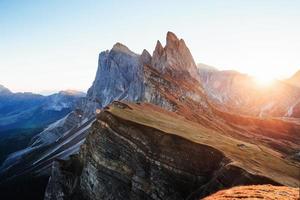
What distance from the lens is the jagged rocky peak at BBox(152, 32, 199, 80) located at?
5369 inches

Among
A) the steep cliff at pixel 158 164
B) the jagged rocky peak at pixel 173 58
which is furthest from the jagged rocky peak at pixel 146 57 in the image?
the steep cliff at pixel 158 164

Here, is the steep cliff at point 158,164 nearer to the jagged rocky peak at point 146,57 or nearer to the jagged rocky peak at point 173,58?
the jagged rocky peak at point 173,58

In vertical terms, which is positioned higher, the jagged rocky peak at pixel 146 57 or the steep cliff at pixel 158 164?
the jagged rocky peak at pixel 146 57

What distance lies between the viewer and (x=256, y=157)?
45719 mm

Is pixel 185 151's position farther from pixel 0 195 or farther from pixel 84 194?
pixel 0 195

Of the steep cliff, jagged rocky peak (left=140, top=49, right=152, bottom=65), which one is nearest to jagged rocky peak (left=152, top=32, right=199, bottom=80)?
jagged rocky peak (left=140, top=49, right=152, bottom=65)

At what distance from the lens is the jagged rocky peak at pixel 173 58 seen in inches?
5369

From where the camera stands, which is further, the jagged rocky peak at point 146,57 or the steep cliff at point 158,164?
the jagged rocky peak at point 146,57

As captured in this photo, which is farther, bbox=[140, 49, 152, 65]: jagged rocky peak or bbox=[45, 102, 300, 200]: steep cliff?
bbox=[140, 49, 152, 65]: jagged rocky peak

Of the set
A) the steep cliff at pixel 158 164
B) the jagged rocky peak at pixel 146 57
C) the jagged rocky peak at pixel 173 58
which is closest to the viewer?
the steep cliff at pixel 158 164

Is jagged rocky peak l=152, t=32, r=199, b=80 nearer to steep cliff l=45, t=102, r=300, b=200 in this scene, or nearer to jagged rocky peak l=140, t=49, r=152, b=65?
jagged rocky peak l=140, t=49, r=152, b=65

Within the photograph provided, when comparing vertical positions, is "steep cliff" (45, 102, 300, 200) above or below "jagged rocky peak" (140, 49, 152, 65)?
below

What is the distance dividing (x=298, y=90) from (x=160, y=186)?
183 meters

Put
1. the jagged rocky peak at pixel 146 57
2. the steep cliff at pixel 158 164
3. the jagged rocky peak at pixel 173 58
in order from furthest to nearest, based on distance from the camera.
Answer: the jagged rocky peak at pixel 146 57
the jagged rocky peak at pixel 173 58
the steep cliff at pixel 158 164
